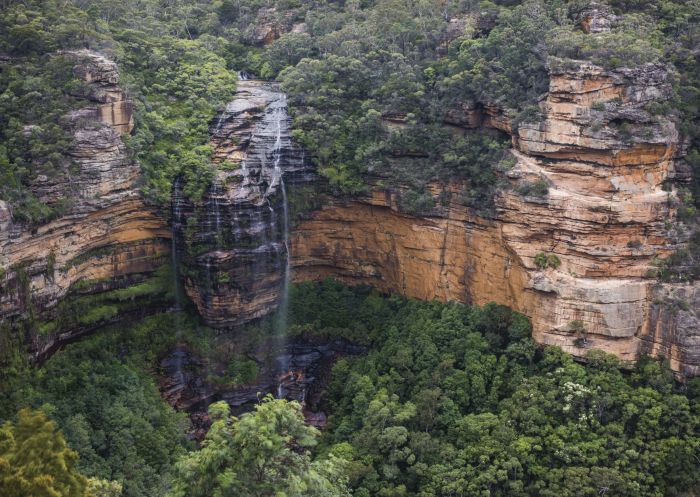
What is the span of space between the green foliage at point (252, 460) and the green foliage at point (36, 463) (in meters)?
1.90

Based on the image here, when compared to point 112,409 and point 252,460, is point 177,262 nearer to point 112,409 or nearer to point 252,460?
point 112,409

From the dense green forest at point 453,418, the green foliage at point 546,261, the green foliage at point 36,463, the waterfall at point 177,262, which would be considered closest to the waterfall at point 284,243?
the dense green forest at point 453,418

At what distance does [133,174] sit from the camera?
23.3 metres

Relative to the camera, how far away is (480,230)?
2428cm

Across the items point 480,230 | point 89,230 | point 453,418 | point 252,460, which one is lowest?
point 453,418

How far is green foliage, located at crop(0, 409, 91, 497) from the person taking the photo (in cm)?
1159

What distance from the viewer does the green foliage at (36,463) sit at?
38.0 ft

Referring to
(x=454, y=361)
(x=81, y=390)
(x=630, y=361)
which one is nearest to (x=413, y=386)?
(x=454, y=361)

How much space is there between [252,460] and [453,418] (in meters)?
9.96

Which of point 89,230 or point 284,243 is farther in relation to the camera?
point 284,243

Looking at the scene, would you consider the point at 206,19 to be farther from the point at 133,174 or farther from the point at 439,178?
the point at 439,178

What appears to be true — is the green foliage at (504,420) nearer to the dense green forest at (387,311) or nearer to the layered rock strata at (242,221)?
the dense green forest at (387,311)

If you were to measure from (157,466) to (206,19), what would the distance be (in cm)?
2271

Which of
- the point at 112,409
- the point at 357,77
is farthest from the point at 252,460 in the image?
the point at 357,77
